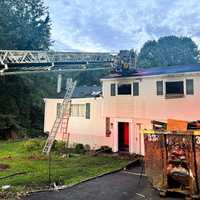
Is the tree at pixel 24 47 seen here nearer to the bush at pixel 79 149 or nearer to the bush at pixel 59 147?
the bush at pixel 59 147

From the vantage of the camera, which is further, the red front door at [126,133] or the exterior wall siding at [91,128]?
the exterior wall siding at [91,128]

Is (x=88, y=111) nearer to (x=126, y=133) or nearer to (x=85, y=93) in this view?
(x=85, y=93)

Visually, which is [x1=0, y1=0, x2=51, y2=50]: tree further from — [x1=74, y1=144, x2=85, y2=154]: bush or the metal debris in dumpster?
the metal debris in dumpster

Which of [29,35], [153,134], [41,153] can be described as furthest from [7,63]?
[29,35]

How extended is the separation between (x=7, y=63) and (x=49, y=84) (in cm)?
2852

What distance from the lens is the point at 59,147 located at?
2369 cm

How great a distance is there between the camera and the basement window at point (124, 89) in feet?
70.4

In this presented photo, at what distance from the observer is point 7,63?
536 inches

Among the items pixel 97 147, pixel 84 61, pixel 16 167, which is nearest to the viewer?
pixel 16 167

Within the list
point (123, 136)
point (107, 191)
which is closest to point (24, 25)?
point (123, 136)

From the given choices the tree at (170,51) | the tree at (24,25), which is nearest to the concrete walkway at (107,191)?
the tree at (24,25)

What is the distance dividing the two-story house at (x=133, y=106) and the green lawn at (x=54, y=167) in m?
2.64

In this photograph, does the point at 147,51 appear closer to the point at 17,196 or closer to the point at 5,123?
the point at 5,123

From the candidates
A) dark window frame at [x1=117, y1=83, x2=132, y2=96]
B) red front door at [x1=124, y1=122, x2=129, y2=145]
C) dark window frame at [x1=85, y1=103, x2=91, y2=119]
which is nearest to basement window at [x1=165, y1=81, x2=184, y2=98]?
dark window frame at [x1=117, y1=83, x2=132, y2=96]
